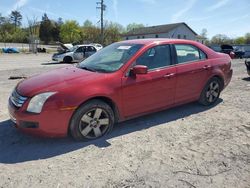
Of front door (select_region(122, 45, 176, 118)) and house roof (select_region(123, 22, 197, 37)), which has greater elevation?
house roof (select_region(123, 22, 197, 37))

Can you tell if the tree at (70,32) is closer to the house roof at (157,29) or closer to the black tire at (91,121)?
the house roof at (157,29)

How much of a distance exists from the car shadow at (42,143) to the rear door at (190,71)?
0.62m

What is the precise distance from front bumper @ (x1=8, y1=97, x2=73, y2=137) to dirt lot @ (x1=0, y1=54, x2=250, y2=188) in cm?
28

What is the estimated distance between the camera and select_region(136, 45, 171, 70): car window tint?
15.1 ft

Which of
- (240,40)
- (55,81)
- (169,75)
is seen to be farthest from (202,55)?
(240,40)

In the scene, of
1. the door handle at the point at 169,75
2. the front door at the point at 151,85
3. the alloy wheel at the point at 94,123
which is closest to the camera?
the alloy wheel at the point at 94,123

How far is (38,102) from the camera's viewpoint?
3.68 meters

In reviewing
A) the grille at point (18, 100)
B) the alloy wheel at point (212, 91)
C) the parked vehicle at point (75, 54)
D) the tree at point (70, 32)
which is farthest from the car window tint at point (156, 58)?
the tree at point (70, 32)

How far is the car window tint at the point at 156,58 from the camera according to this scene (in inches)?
181

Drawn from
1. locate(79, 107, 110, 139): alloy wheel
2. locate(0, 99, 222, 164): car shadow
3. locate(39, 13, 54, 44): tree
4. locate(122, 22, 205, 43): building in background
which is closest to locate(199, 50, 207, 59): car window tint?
locate(0, 99, 222, 164): car shadow

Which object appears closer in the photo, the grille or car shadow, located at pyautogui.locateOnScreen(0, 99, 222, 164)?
car shadow, located at pyautogui.locateOnScreen(0, 99, 222, 164)

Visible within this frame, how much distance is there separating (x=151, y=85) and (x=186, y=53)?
1321 mm

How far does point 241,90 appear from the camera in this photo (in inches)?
305

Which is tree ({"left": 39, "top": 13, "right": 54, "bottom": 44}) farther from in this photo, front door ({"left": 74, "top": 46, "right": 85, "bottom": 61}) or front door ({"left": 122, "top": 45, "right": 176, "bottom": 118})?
front door ({"left": 122, "top": 45, "right": 176, "bottom": 118})
